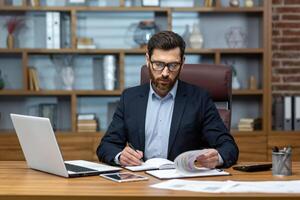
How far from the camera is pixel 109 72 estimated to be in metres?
4.39

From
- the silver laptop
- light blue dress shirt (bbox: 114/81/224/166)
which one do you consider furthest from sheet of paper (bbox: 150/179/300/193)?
light blue dress shirt (bbox: 114/81/224/166)

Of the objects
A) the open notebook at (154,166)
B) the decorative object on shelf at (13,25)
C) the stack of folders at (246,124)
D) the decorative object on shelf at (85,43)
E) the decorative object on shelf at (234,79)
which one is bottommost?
the stack of folders at (246,124)

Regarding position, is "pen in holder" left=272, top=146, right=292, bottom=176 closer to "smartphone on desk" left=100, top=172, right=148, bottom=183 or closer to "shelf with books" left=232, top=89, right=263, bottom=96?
"smartphone on desk" left=100, top=172, right=148, bottom=183

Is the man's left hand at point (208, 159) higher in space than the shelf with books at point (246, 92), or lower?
lower

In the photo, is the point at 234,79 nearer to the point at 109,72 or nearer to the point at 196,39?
the point at 196,39

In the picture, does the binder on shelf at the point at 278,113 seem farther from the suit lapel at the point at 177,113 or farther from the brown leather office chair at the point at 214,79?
the suit lapel at the point at 177,113

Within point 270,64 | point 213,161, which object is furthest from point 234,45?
point 213,161

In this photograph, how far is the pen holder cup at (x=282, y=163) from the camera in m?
1.97

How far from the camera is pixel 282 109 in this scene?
4262 mm

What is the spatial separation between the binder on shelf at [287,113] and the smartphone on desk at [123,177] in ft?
8.27

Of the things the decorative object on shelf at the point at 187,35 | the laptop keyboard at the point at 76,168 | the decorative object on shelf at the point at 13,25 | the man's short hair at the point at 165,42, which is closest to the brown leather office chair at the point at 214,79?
the man's short hair at the point at 165,42

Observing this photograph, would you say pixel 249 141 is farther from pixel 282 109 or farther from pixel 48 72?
pixel 48 72

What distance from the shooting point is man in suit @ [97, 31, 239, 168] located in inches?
100

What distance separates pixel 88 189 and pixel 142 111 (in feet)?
3.25
